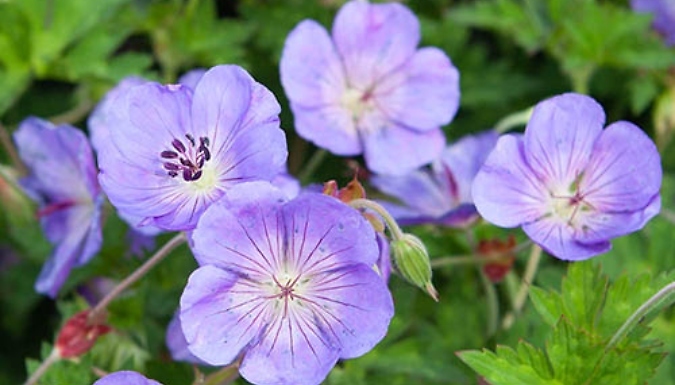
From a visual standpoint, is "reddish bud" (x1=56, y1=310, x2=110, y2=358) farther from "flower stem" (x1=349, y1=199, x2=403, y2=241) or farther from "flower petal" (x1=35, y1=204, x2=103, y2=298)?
"flower stem" (x1=349, y1=199, x2=403, y2=241)

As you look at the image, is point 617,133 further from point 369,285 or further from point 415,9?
point 415,9

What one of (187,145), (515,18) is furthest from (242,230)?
(515,18)

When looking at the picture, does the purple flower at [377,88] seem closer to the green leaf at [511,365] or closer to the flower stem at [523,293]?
the flower stem at [523,293]

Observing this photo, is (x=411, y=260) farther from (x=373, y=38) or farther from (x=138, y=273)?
(x=373, y=38)

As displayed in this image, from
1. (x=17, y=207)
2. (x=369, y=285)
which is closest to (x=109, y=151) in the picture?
(x=369, y=285)

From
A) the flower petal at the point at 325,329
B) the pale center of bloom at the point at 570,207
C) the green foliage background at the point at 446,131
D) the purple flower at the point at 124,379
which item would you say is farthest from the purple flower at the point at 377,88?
the purple flower at the point at 124,379

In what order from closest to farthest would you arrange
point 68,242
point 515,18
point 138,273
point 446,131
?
point 138,273
point 68,242
point 515,18
point 446,131
